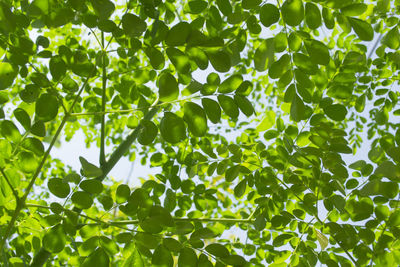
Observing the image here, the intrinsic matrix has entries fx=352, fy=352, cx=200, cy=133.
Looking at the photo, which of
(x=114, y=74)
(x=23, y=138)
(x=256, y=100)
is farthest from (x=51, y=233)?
(x=256, y=100)

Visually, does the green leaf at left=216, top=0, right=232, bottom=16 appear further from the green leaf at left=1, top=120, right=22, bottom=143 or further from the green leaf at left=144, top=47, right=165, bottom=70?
the green leaf at left=1, top=120, right=22, bottom=143

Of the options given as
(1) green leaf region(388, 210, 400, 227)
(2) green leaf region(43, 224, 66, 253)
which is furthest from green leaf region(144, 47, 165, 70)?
(1) green leaf region(388, 210, 400, 227)

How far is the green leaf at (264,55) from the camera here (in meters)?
1.15

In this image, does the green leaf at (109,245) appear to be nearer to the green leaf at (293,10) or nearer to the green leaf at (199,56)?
the green leaf at (199,56)

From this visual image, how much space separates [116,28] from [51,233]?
0.70 meters

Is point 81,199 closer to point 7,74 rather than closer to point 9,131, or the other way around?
point 9,131

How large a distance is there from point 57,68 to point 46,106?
0.54 ft

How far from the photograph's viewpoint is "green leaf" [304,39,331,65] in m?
1.10

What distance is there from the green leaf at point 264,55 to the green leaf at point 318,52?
117 mm

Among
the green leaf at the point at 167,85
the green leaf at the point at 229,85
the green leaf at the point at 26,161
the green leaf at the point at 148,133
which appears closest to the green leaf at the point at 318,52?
the green leaf at the point at 229,85

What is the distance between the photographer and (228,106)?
3.74ft

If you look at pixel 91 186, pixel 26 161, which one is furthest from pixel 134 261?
pixel 26 161

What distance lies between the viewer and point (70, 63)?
4.09 feet

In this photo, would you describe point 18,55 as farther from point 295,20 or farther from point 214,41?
point 295,20
